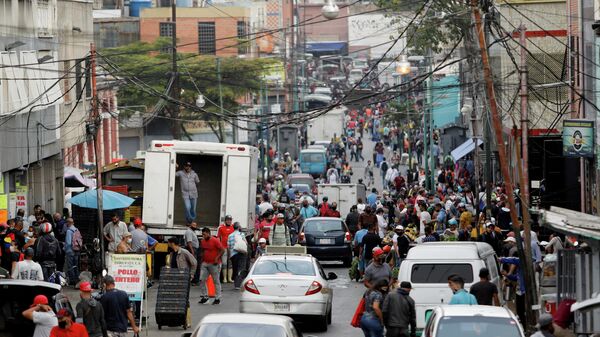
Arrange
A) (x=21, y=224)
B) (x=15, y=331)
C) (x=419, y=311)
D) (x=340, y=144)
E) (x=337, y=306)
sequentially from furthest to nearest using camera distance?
(x=340, y=144) < (x=21, y=224) < (x=337, y=306) < (x=419, y=311) < (x=15, y=331)

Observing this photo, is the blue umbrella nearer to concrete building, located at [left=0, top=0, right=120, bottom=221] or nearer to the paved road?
concrete building, located at [left=0, top=0, right=120, bottom=221]

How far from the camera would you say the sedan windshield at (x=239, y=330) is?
55.6ft

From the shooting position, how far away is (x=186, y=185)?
35.0 metres

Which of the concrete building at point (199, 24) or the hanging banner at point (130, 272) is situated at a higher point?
the concrete building at point (199, 24)

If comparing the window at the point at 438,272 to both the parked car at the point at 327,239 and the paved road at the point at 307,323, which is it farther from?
the parked car at the point at 327,239

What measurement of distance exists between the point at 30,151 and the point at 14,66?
558cm

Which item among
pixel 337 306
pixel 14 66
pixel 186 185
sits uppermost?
pixel 14 66

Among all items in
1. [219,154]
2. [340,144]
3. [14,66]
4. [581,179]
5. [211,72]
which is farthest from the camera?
[340,144]

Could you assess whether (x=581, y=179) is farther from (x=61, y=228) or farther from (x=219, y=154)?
(x=61, y=228)

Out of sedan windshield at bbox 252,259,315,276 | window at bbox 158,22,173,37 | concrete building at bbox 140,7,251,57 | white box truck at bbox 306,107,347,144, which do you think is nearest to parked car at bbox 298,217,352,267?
sedan windshield at bbox 252,259,315,276

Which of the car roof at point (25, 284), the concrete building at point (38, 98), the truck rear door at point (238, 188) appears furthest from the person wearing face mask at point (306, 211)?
the car roof at point (25, 284)

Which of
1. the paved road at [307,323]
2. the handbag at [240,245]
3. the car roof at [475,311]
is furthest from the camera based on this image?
the handbag at [240,245]

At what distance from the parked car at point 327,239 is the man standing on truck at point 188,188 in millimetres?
3578

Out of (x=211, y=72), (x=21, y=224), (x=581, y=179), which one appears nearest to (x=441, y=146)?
(x=211, y=72)
